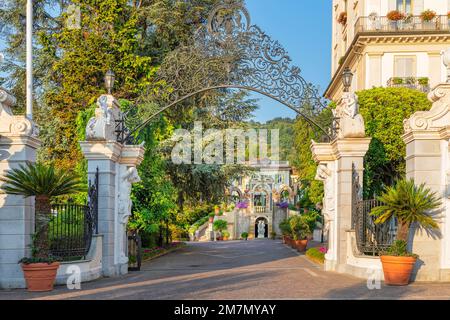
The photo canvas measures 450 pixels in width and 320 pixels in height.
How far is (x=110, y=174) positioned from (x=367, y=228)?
6698mm

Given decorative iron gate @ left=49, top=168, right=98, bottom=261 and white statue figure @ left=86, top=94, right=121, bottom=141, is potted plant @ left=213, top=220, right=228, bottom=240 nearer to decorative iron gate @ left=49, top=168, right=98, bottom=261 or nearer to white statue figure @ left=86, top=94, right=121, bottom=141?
white statue figure @ left=86, top=94, right=121, bottom=141

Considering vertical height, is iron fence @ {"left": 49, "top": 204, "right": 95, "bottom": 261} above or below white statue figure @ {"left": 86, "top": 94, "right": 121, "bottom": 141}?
below

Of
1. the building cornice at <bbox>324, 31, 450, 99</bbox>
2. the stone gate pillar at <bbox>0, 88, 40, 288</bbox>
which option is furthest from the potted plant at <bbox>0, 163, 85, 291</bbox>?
the building cornice at <bbox>324, 31, 450, 99</bbox>

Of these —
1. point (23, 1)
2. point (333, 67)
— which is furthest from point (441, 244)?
point (333, 67)

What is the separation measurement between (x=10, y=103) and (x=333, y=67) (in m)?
38.5

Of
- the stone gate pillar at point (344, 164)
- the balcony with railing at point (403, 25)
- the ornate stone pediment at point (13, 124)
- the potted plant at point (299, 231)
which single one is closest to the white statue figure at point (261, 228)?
the balcony with railing at point (403, 25)

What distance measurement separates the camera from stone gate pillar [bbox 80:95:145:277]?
16125 mm

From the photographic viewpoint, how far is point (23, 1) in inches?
1173

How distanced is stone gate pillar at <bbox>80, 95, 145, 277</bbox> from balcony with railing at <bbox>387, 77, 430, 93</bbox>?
2117 cm

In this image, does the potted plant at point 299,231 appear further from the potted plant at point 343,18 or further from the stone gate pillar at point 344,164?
the potted plant at point 343,18

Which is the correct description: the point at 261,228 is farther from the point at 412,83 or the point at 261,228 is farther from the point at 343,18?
the point at 412,83

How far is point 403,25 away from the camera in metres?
35.7

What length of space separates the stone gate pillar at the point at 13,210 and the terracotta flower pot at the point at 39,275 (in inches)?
25.5

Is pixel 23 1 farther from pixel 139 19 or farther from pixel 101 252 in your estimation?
pixel 101 252
